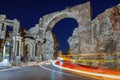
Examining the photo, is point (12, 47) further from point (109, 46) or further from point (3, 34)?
point (109, 46)

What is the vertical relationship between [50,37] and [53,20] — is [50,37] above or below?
below

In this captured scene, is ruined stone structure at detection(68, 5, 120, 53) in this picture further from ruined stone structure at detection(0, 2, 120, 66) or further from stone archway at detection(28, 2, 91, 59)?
stone archway at detection(28, 2, 91, 59)

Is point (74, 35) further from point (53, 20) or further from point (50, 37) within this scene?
point (53, 20)

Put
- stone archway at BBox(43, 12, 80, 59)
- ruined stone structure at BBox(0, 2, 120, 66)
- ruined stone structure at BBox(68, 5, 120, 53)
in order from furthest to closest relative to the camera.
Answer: stone archway at BBox(43, 12, 80, 59), ruined stone structure at BBox(0, 2, 120, 66), ruined stone structure at BBox(68, 5, 120, 53)

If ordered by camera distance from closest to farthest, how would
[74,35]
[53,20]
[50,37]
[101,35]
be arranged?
[101,35]
[74,35]
[50,37]
[53,20]

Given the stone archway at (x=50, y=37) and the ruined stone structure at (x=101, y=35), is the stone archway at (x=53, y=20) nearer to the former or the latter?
the stone archway at (x=50, y=37)

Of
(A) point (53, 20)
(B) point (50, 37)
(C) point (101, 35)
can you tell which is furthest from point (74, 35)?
(C) point (101, 35)

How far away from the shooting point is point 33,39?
38094 millimetres

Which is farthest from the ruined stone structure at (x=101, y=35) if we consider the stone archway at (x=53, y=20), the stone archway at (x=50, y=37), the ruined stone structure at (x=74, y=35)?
the stone archway at (x=50, y=37)

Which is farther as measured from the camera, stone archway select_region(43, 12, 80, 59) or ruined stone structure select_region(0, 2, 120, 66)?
stone archway select_region(43, 12, 80, 59)

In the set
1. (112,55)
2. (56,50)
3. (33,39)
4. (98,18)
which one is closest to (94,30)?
(98,18)

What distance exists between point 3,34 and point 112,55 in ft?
63.3

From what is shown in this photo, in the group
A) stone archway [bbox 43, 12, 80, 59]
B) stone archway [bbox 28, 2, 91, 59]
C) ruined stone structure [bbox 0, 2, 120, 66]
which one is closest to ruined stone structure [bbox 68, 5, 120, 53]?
ruined stone structure [bbox 0, 2, 120, 66]

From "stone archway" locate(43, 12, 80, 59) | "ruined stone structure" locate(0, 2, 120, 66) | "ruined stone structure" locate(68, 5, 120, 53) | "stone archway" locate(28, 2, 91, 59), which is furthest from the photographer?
"stone archway" locate(43, 12, 80, 59)
